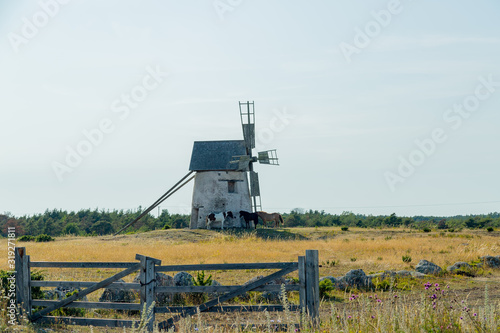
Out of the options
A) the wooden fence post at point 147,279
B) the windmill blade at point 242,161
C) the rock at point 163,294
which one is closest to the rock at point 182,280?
the rock at point 163,294

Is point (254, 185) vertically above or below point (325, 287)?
above

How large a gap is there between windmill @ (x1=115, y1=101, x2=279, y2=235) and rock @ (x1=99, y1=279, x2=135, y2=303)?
28.6m

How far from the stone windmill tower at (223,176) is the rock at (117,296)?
28.7 metres

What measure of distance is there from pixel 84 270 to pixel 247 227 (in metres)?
23.0

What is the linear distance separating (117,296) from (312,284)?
5.48 m

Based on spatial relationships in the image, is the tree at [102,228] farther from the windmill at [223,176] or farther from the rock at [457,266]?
the rock at [457,266]

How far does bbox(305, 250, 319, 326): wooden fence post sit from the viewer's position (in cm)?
991

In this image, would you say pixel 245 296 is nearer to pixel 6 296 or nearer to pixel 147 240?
pixel 6 296

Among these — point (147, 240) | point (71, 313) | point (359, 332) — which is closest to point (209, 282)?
point (71, 313)

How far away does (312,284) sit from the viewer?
32.6 ft

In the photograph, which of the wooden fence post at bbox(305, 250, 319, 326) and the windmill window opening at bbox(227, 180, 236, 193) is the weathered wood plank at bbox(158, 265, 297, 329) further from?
the windmill window opening at bbox(227, 180, 236, 193)

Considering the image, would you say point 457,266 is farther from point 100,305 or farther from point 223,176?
point 223,176

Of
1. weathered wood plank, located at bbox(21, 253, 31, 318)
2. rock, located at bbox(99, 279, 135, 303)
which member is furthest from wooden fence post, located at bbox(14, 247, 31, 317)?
rock, located at bbox(99, 279, 135, 303)

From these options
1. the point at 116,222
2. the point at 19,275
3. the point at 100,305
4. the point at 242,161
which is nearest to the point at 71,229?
the point at 116,222
